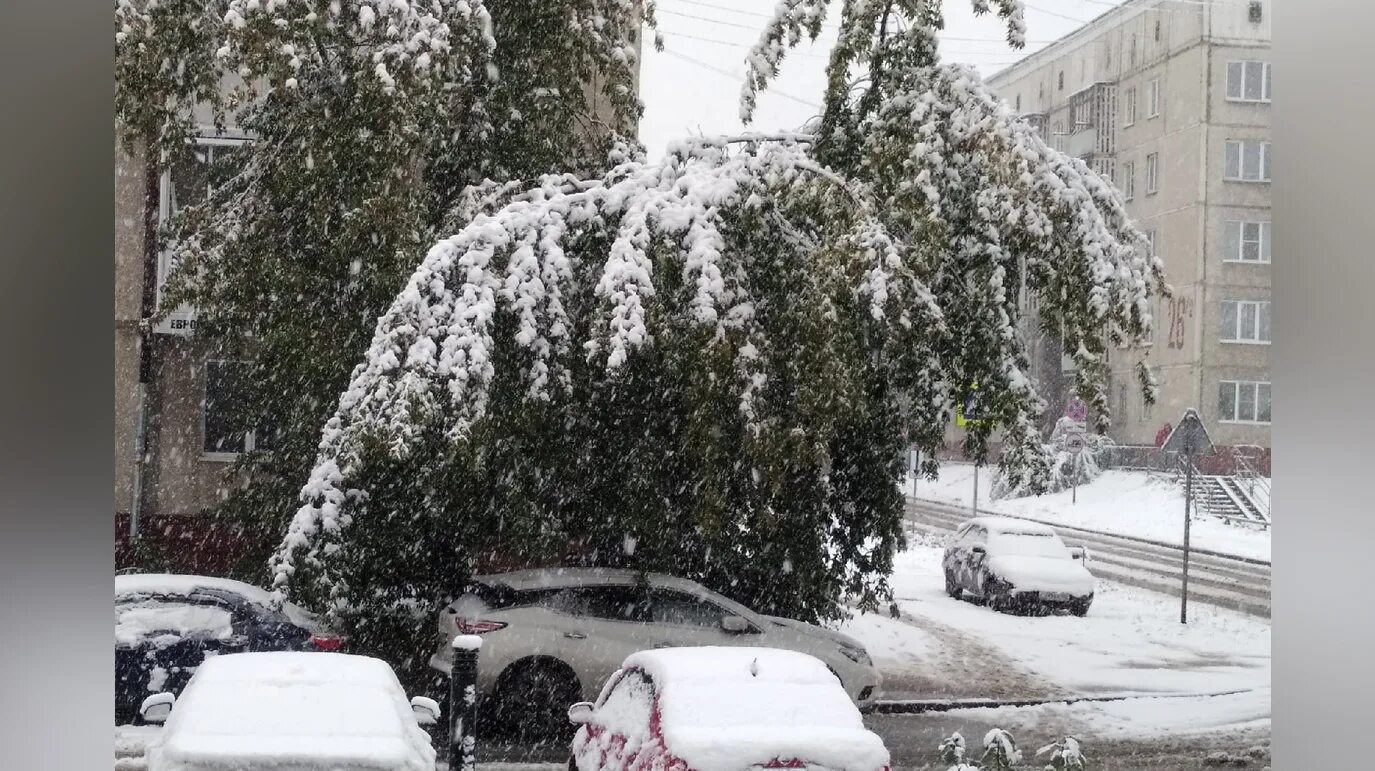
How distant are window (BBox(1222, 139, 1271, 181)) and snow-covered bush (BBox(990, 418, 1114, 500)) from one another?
2016 millimetres

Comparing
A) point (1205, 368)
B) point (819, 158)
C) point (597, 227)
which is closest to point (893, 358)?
point (819, 158)

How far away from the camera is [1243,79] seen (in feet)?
24.4

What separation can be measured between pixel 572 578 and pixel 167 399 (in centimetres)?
250

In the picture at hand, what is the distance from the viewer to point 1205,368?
7.38 m

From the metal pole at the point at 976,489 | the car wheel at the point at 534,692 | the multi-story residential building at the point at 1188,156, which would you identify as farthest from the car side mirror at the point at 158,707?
the multi-story residential building at the point at 1188,156

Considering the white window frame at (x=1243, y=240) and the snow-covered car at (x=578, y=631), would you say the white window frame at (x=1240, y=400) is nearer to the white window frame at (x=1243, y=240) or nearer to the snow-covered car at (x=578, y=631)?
the white window frame at (x=1243, y=240)

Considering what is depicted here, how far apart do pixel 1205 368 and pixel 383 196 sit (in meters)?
4.91

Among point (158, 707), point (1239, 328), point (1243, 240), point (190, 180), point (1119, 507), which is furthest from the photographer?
point (1243, 240)

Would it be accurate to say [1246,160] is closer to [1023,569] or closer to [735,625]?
[1023,569]

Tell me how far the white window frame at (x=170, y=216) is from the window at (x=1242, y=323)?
229 inches

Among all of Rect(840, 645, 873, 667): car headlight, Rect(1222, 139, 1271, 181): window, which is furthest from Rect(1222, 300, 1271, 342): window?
Rect(840, 645, 873, 667): car headlight

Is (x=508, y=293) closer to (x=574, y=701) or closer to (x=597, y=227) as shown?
(x=597, y=227)

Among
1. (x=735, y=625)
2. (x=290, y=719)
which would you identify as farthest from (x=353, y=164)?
(x=735, y=625)

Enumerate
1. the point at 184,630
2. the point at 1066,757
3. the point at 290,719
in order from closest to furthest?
the point at 290,719, the point at 1066,757, the point at 184,630
